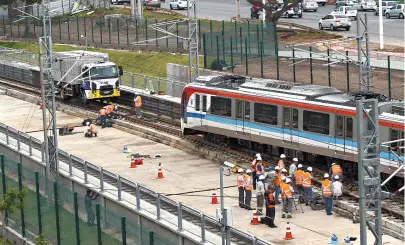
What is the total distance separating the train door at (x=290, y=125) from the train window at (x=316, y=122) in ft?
1.90

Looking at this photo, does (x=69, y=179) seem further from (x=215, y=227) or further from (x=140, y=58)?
(x=140, y=58)

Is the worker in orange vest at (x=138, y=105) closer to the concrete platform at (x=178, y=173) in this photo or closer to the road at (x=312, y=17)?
the concrete platform at (x=178, y=173)

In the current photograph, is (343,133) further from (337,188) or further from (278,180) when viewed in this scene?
(278,180)

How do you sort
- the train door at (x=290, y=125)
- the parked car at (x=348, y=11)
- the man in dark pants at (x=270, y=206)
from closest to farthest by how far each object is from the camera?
1. the man in dark pants at (x=270, y=206)
2. the train door at (x=290, y=125)
3. the parked car at (x=348, y=11)

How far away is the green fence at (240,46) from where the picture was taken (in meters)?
61.2

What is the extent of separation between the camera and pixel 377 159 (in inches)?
904

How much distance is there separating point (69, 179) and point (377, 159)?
58.3ft

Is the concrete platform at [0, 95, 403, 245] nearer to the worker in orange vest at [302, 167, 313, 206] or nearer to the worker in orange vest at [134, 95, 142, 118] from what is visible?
the worker in orange vest at [302, 167, 313, 206]

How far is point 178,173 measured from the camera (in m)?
42.7

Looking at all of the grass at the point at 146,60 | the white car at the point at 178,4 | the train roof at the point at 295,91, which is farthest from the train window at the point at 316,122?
the white car at the point at 178,4

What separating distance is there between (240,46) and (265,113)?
63.7ft

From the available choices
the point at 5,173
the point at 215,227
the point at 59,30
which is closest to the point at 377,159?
the point at 215,227

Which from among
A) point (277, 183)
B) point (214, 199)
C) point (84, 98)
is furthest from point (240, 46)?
point (277, 183)

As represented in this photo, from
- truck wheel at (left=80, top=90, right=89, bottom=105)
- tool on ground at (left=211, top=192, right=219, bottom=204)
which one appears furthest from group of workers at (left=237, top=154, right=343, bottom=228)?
truck wheel at (left=80, top=90, right=89, bottom=105)
